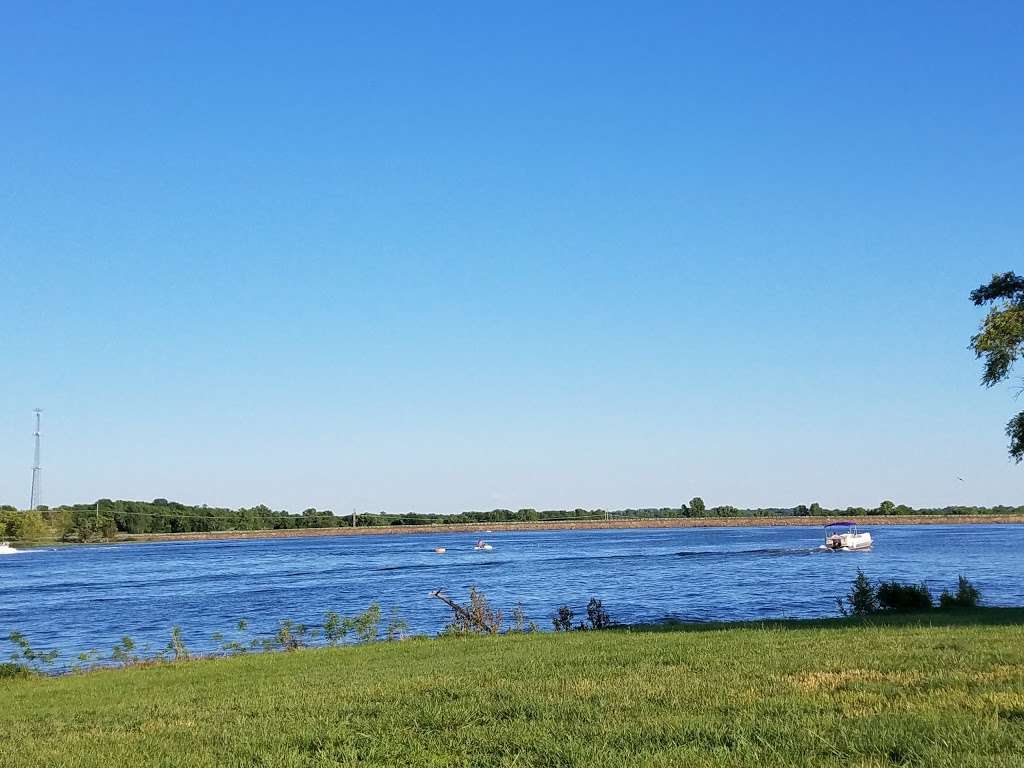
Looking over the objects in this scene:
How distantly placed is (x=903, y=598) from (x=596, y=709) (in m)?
21.2

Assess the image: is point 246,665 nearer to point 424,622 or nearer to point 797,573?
point 424,622

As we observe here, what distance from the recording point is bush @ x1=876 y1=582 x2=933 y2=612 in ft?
92.2

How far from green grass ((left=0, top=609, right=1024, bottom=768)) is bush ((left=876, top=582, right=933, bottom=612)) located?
10.1 metres

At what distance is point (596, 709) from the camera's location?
1064 centimetres

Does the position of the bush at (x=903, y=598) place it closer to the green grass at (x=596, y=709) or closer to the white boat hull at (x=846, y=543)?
the green grass at (x=596, y=709)

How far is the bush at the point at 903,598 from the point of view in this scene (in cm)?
2809

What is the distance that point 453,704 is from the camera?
11.7 meters

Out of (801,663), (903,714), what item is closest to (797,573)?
(801,663)

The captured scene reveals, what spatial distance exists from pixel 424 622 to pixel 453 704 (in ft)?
88.2

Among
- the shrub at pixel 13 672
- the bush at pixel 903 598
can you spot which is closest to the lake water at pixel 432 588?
the bush at pixel 903 598

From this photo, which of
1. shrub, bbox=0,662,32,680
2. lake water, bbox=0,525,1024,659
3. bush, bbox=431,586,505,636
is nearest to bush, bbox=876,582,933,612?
lake water, bbox=0,525,1024,659

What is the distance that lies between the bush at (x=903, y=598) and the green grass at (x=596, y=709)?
33.1 ft

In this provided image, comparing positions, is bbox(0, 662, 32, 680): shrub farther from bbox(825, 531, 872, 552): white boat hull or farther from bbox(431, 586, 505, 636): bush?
bbox(825, 531, 872, 552): white boat hull

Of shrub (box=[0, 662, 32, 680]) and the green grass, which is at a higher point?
the green grass
